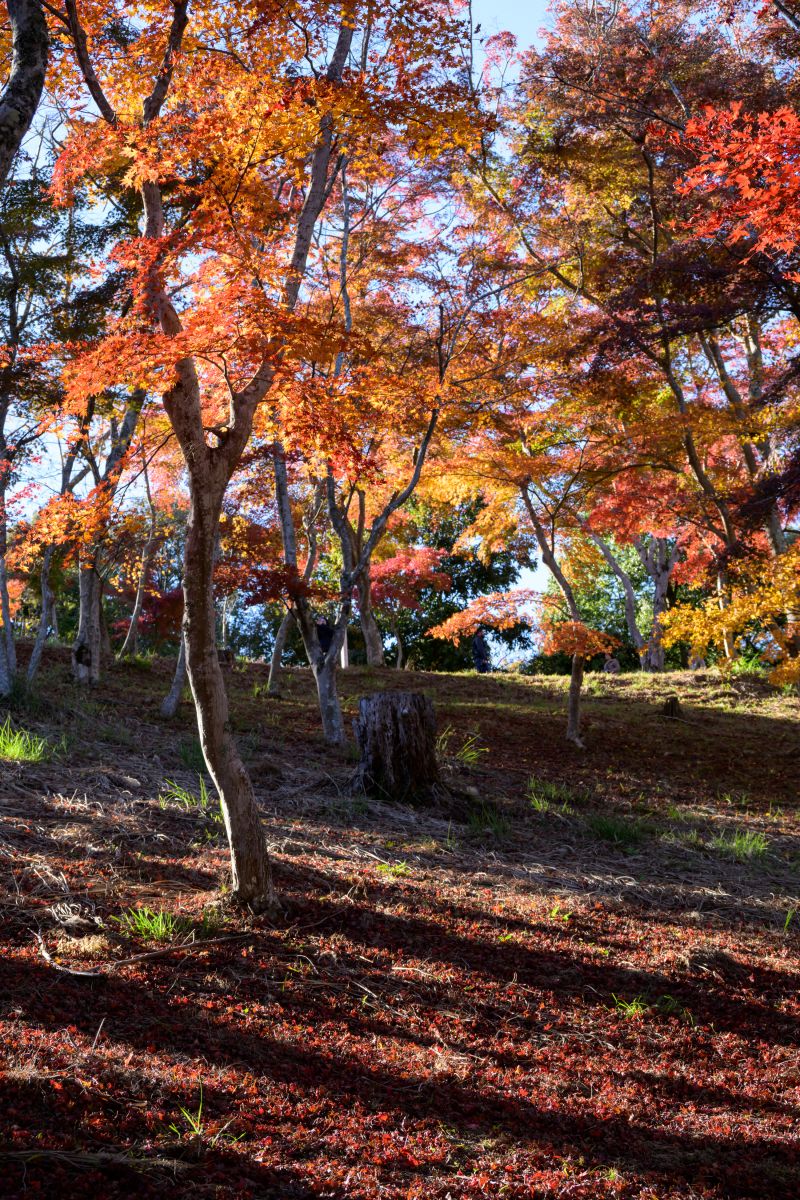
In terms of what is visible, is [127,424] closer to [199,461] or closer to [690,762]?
[199,461]

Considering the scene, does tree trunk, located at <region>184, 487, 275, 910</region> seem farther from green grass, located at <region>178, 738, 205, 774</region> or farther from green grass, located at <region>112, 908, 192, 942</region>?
green grass, located at <region>178, 738, 205, 774</region>

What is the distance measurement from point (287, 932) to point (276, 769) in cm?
386

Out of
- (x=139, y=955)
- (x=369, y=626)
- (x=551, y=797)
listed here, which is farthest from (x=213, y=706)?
(x=369, y=626)

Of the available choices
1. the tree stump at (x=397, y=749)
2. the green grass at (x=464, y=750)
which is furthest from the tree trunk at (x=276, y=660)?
the tree stump at (x=397, y=749)

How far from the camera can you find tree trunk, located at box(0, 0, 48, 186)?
362 centimetres

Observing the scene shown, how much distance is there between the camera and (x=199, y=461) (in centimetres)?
404

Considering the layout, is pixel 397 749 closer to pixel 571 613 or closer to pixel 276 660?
pixel 571 613

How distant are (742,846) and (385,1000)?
4262 millimetres

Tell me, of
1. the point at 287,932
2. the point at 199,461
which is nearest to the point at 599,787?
the point at 287,932

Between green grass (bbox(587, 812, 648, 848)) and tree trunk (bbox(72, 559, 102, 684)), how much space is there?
697 centimetres

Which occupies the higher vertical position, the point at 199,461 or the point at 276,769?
the point at 199,461

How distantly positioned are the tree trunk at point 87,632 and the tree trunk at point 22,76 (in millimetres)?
7864

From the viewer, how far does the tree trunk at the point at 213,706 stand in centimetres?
403

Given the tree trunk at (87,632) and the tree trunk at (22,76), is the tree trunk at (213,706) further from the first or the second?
the tree trunk at (87,632)
